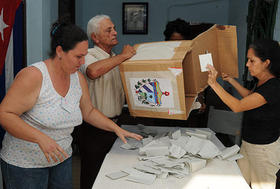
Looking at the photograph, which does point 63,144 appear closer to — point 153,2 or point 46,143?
point 46,143

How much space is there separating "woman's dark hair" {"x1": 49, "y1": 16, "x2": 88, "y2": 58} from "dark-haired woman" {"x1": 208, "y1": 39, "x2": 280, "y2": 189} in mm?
844

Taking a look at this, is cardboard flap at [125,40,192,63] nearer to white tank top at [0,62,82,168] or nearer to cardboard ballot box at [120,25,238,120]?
cardboard ballot box at [120,25,238,120]

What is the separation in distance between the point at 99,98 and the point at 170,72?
58 centimetres

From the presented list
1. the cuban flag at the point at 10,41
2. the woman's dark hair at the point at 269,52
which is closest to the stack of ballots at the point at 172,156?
the woman's dark hair at the point at 269,52

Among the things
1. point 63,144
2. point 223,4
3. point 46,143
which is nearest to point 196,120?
point 63,144

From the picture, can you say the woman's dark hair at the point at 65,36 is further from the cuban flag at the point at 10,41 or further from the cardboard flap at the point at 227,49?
the cardboard flap at the point at 227,49

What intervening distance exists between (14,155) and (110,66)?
0.67 metres

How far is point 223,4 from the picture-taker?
15.2 feet

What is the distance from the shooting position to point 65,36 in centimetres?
133

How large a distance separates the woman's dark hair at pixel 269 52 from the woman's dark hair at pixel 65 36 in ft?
3.47

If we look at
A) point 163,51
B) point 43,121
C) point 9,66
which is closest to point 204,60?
point 163,51

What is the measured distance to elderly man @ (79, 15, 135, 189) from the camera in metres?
1.82

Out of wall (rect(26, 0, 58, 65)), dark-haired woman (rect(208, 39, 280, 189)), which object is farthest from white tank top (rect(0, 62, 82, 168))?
wall (rect(26, 0, 58, 65))

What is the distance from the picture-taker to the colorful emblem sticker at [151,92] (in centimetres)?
150
